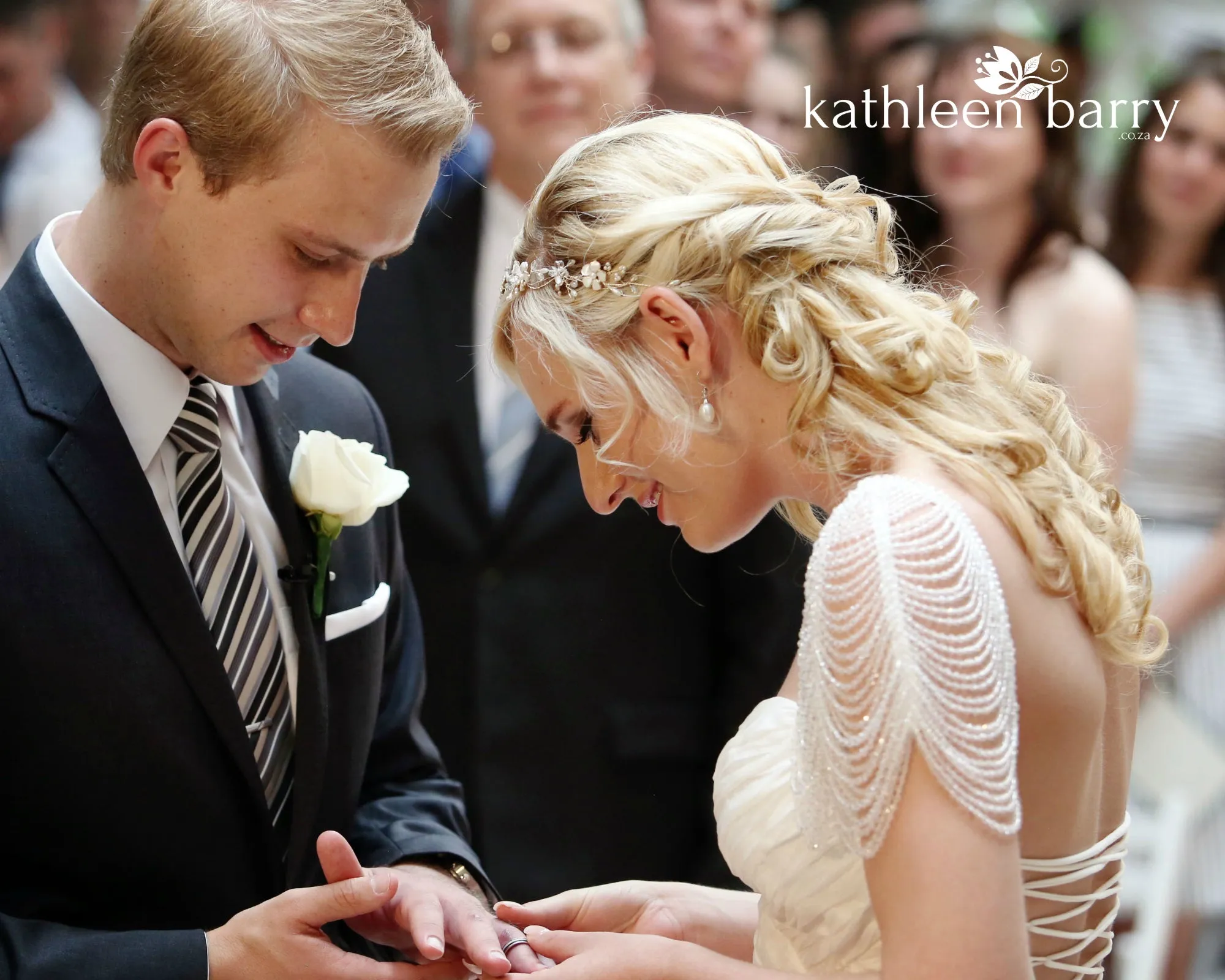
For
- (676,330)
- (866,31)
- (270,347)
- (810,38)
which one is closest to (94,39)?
(810,38)

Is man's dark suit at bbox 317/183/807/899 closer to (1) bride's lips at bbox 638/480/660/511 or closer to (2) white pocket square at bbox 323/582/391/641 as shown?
(2) white pocket square at bbox 323/582/391/641

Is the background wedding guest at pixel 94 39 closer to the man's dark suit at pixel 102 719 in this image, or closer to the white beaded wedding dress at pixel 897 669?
the man's dark suit at pixel 102 719

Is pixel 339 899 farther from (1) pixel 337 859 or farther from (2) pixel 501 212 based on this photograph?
(2) pixel 501 212

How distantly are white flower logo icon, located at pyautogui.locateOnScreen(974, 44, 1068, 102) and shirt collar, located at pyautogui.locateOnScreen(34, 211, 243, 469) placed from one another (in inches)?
97.3

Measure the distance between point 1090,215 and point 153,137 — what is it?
3.24m

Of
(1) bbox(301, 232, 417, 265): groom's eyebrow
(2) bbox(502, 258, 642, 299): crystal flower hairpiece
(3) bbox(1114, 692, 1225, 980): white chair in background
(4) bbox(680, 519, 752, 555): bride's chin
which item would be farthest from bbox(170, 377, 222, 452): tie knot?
(3) bbox(1114, 692, 1225, 980): white chair in background

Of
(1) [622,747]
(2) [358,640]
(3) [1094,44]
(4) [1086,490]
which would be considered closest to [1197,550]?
(3) [1094,44]

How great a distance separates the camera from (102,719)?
5.65 ft

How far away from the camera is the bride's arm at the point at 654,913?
6.15ft

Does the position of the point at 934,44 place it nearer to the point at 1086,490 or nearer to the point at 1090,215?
the point at 1090,215

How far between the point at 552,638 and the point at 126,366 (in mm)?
1367

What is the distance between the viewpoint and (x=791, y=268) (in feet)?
5.55

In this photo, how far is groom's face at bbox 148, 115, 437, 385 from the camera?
176 centimetres

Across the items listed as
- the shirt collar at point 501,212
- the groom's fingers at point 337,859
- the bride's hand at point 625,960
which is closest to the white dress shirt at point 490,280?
the shirt collar at point 501,212
